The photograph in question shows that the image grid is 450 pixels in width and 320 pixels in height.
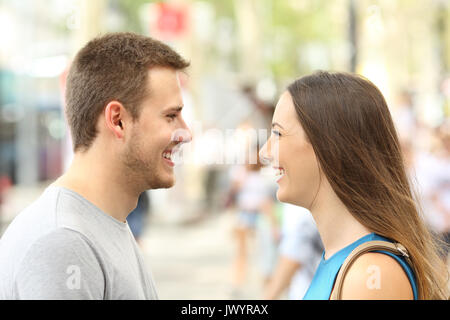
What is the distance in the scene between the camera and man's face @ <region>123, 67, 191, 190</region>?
2.20 meters

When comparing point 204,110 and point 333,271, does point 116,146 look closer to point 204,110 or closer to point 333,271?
point 333,271

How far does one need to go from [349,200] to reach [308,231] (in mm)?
2020

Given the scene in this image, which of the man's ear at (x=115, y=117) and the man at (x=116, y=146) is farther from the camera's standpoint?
the man's ear at (x=115, y=117)

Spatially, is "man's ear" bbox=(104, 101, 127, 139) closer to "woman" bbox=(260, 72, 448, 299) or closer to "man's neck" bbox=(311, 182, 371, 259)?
"woman" bbox=(260, 72, 448, 299)

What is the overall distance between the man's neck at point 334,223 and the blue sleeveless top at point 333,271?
0.03 m

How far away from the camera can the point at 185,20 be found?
1398 cm

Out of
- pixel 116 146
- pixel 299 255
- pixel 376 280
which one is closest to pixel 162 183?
pixel 116 146

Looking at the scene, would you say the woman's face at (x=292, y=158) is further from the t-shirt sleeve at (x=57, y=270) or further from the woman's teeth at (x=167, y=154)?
the t-shirt sleeve at (x=57, y=270)

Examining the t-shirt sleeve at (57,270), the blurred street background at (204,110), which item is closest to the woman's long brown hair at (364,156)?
the blurred street background at (204,110)

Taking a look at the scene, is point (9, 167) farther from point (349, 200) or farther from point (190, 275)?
point (349, 200)

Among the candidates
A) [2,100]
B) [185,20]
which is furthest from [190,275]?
[2,100]

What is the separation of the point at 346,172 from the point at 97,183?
863 mm

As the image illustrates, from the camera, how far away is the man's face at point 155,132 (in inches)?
A: 86.7

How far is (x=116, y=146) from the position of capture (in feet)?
7.16
